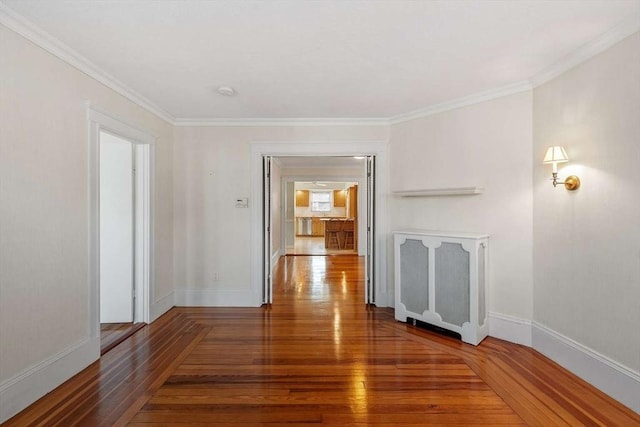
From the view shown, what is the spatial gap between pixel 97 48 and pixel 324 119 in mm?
2372

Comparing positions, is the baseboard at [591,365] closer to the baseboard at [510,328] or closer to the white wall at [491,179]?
the baseboard at [510,328]

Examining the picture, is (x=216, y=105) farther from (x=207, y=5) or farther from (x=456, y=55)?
(x=456, y=55)

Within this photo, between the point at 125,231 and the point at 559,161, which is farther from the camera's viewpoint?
the point at 125,231

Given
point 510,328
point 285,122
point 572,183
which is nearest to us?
point 572,183

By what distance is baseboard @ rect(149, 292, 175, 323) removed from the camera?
137 inches

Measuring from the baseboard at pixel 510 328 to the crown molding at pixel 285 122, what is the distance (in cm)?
256

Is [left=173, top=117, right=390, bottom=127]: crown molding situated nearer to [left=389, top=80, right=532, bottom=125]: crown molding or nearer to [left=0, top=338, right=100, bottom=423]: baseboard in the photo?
[left=389, top=80, right=532, bottom=125]: crown molding

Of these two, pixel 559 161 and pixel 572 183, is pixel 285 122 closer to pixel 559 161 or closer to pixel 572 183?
pixel 559 161

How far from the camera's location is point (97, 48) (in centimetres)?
224

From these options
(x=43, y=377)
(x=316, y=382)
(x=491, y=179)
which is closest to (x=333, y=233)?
(x=491, y=179)

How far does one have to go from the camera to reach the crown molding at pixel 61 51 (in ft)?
6.05

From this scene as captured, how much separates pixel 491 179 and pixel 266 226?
2698 mm

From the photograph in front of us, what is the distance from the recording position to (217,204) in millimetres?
3984

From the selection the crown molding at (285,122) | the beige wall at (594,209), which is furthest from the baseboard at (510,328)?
the crown molding at (285,122)
